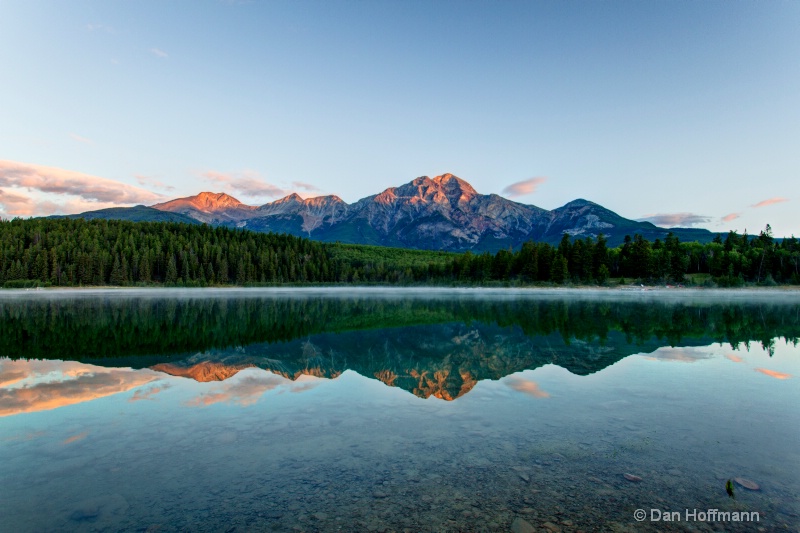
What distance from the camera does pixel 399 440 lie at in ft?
35.9

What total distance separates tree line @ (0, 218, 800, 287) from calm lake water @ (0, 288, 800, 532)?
103 meters

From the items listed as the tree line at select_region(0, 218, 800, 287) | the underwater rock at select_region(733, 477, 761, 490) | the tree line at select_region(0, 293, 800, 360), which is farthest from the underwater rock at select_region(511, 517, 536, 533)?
the tree line at select_region(0, 218, 800, 287)

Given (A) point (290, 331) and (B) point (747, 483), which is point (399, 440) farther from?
(A) point (290, 331)

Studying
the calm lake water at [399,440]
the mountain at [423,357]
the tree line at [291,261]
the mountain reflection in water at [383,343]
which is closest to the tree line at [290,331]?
the mountain reflection in water at [383,343]

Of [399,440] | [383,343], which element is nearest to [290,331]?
[383,343]

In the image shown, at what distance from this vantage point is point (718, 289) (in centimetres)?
10906

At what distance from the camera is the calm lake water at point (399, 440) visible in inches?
292

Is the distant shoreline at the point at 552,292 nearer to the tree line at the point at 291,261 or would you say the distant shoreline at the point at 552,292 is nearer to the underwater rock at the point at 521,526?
the tree line at the point at 291,261

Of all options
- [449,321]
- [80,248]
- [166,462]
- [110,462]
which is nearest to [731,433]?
[166,462]

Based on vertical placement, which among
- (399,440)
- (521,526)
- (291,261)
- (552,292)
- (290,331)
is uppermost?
(521,526)

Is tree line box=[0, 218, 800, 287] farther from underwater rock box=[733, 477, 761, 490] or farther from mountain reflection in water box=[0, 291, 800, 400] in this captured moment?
underwater rock box=[733, 477, 761, 490]

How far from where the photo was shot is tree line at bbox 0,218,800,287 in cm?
11544

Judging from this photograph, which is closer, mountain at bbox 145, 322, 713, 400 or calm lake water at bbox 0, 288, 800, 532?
calm lake water at bbox 0, 288, 800, 532

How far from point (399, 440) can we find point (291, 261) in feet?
→ 527
